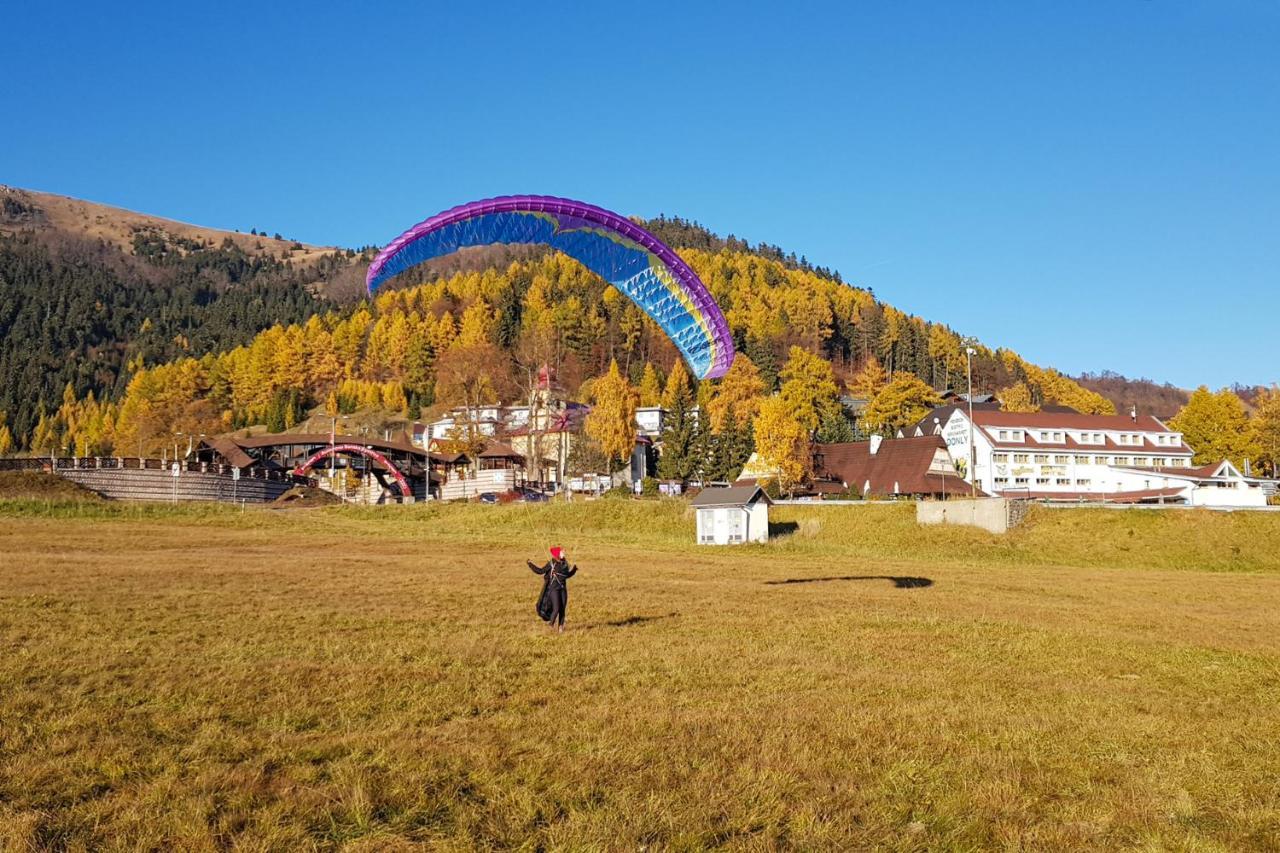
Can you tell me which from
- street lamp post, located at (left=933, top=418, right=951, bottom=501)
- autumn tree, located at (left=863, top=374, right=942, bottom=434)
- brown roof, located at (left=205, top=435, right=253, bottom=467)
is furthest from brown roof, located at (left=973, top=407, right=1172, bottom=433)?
brown roof, located at (left=205, top=435, right=253, bottom=467)

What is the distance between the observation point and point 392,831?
649 cm

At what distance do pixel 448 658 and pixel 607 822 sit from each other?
744 centimetres

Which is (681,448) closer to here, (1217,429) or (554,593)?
(1217,429)

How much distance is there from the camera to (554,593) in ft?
56.2

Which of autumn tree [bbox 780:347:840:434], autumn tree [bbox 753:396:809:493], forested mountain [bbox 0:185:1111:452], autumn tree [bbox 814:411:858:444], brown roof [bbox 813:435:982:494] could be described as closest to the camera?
brown roof [bbox 813:435:982:494]

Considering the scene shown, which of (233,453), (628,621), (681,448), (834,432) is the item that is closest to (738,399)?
(834,432)

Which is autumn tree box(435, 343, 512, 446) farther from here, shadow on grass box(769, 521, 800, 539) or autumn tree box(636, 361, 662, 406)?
shadow on grass box(769, 521, 800, 539)

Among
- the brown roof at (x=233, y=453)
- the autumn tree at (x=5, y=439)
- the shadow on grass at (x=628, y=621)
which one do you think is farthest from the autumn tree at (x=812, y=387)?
the autumn tree at (x=5, y=439)

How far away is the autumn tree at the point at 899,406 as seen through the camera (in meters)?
106

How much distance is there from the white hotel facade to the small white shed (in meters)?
32.5

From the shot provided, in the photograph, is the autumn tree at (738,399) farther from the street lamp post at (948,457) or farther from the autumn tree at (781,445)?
the street lamp post at (948,457)

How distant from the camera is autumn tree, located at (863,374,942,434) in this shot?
10600 centimetres

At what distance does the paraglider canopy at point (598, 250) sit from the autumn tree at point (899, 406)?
81364mm

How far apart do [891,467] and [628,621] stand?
203 feet
